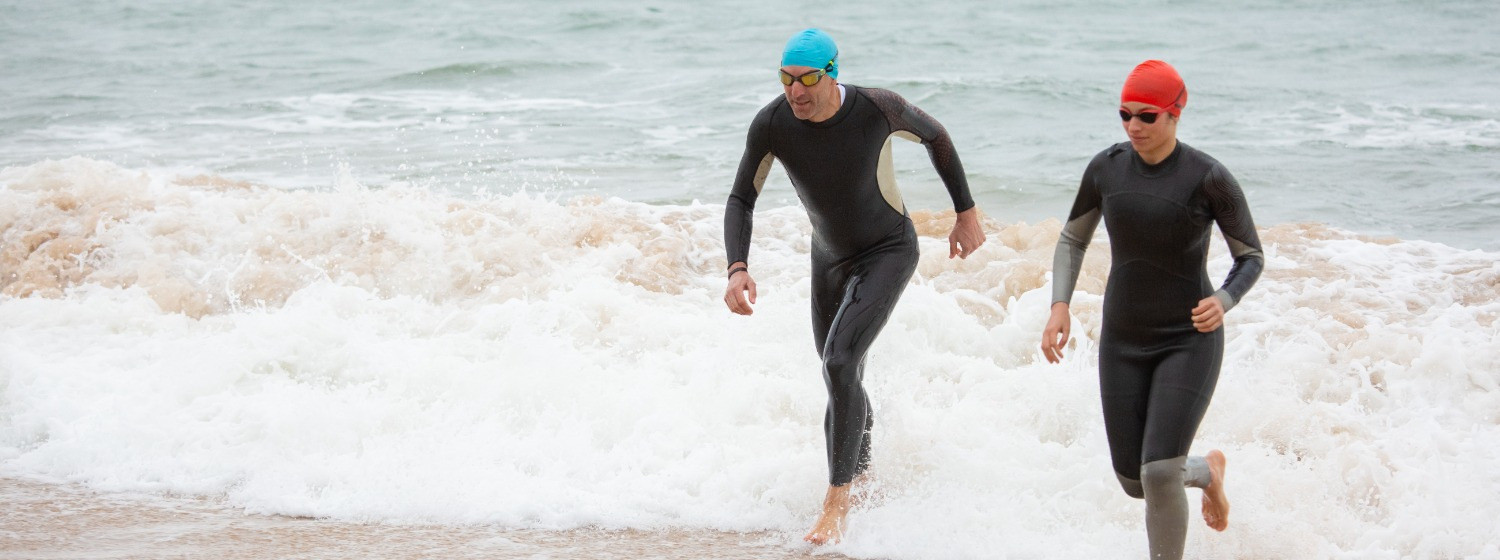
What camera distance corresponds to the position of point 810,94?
16.1ft

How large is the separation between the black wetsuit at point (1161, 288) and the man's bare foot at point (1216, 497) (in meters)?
0.14

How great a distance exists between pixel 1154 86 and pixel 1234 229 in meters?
0.52

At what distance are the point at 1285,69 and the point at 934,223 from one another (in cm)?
1395

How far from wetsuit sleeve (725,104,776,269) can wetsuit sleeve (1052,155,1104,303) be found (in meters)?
1.25

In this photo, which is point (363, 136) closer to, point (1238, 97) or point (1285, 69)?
point (1238, 97)

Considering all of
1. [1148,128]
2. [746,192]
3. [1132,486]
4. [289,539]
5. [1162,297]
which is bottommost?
[289,539]

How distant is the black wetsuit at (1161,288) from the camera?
13.0ft

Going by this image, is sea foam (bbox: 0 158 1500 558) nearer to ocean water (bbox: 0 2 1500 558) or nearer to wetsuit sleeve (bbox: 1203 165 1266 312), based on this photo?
ocean water (bbox: 0 2 1500 558)

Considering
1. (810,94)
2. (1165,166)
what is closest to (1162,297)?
(1165,166)

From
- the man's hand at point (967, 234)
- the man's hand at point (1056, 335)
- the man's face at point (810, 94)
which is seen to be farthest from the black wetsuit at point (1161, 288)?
the man's face at point (810, 94)

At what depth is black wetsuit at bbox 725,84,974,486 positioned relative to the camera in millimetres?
5023

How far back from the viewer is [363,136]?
1697 cm

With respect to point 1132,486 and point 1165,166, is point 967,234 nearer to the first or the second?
point 1165,166

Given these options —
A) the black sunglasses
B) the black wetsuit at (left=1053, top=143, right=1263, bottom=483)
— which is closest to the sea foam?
the black wetsuit at (left=1053, top=143, right=1263, bottom=483)
